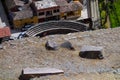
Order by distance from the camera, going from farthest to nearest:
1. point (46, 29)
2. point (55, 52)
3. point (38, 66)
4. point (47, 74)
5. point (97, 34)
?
point (46, 29), point (97, 34), point (55, 52), point (38, 66), point (47, 74)

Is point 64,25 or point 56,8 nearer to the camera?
point 64,25

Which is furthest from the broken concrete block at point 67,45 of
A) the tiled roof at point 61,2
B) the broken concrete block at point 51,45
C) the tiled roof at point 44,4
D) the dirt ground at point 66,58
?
the tiled roof at point 61,2

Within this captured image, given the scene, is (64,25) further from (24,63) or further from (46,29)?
(24,63)

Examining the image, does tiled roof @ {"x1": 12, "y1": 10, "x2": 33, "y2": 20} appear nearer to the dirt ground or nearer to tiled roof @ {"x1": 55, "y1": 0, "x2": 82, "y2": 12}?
tiled roof @ {"x1": 55, "y1": 0, "x2": 82, "y2": 12}

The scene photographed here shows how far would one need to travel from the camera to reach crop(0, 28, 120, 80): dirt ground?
388 inches

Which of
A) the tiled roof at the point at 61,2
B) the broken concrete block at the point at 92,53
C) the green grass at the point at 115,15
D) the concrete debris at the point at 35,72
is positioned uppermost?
the tiled roof at the point at 61,2

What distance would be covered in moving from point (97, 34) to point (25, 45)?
2580 mm

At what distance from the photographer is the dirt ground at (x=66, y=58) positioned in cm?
984

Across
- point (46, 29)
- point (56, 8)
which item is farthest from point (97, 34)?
point (56, 8)

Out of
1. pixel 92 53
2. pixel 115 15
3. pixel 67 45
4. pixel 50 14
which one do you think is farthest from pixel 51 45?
pixel 115 15

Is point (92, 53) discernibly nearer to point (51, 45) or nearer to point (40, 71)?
point (51, 45)

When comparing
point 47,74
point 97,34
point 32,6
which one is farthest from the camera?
point 32,6

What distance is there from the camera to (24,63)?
1057cm

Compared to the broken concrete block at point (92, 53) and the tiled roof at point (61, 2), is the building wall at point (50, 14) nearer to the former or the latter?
the tiled roof at point (61, 2)
